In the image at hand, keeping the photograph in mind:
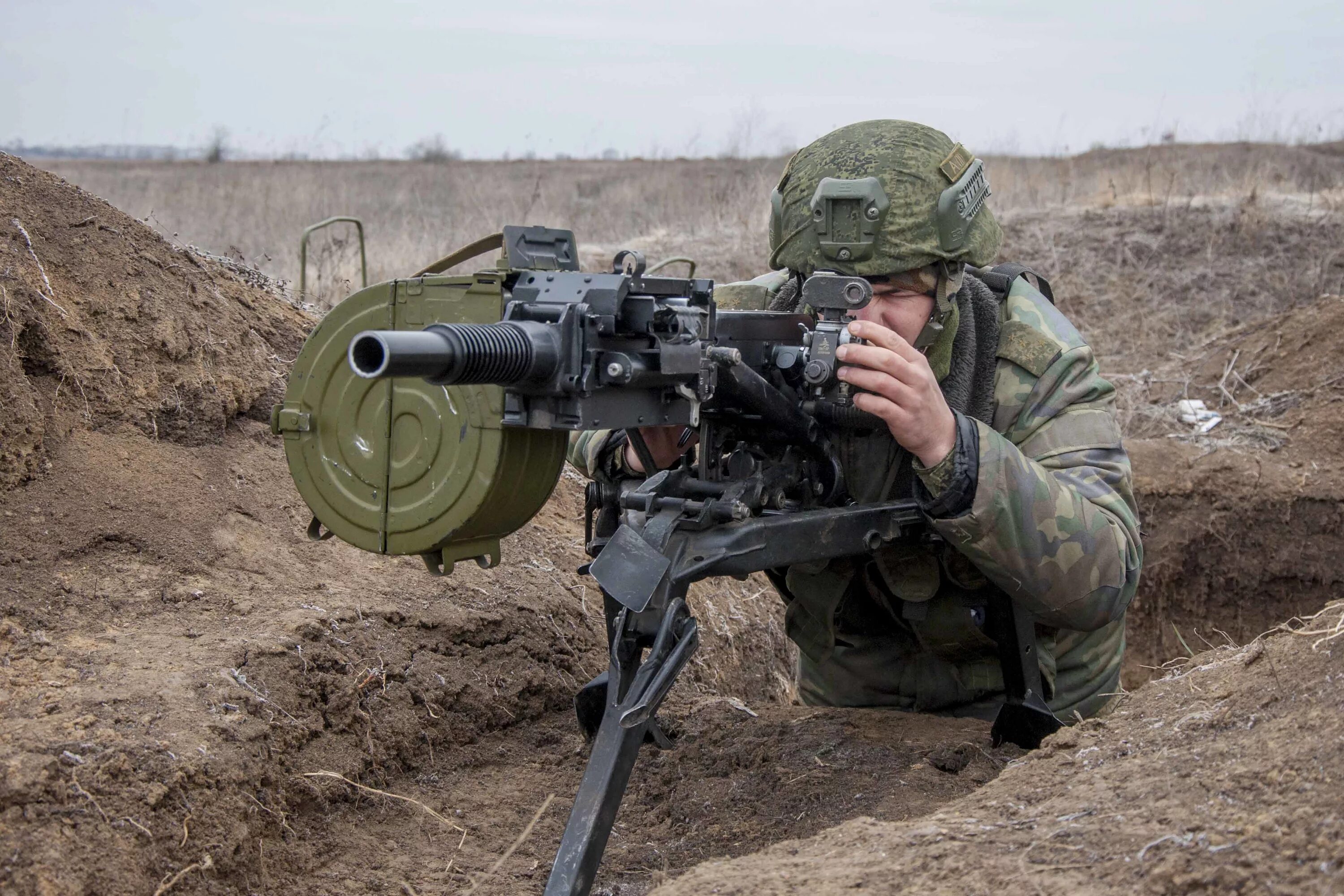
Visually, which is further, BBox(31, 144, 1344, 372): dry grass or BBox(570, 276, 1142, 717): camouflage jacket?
BBox(31, 144, 1344, 372): dry grass

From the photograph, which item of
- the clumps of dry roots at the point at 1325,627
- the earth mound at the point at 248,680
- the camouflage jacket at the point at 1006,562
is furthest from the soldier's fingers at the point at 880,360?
the earth mound at the point at 248,680

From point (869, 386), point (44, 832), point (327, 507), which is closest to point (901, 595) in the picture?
point (869, 386)

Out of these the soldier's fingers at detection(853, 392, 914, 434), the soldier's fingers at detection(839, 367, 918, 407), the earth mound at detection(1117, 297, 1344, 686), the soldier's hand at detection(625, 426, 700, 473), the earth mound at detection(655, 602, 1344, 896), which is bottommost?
the earth mound at detection(1117, 297, 1344, 686)

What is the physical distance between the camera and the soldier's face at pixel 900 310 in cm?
314

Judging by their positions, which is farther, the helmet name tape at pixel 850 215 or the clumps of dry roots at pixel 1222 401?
the clumps of dry roots at pixel 1222 401

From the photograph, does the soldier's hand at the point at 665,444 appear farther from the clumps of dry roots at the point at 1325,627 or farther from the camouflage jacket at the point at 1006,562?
the clumps of dry roots at the point at 1325,627

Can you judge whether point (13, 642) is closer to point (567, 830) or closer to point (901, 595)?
point (567, 830)

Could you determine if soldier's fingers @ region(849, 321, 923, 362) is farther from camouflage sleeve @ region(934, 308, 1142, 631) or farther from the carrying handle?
the carrying handle

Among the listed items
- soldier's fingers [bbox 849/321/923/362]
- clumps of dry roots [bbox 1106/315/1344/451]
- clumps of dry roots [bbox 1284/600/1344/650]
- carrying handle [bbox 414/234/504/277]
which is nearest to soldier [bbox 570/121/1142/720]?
soldier's fingers [bbox 849/321/923/362]

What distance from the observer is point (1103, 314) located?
1023cm

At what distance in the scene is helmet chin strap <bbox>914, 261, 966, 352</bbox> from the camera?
317cm

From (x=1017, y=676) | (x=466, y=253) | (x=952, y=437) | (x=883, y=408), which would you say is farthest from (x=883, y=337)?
(x=1017, y=676)

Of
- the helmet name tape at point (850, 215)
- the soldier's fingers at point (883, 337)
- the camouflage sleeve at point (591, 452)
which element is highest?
the helmet name tape at point (850, 215)

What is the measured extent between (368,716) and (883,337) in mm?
1637
